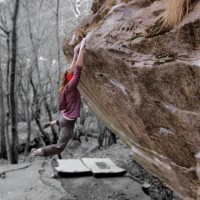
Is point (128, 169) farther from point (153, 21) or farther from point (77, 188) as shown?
point (153, 21)

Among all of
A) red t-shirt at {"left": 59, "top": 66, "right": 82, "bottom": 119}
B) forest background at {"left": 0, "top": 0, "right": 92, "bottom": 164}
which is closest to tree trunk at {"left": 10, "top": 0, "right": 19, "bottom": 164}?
A: forest background at {"left": 0, "top": 0, "right": 92, "bottom": 164}

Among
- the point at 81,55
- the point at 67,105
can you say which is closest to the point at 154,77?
the point at 81,55

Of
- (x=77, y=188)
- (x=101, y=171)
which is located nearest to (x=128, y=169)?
(x=101, y=171)

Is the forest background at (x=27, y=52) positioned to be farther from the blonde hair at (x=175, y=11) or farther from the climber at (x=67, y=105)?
the blonde hair at (x=175, y=11)

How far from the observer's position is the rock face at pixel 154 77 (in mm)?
3227

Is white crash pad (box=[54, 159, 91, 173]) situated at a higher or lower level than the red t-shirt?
lower

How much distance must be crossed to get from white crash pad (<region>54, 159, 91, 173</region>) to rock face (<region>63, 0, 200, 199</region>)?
5007 mm

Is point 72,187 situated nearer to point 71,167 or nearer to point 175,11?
point 71,167

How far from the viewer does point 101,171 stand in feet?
33.5

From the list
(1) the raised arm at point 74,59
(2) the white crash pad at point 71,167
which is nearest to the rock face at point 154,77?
(1) the raised arm at point 74,59

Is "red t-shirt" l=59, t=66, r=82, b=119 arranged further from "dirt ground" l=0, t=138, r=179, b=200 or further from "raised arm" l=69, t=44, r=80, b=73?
"dirt ground" l=0, t=138, r=179, b=200

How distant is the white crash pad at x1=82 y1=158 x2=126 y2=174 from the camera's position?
10.3 meters

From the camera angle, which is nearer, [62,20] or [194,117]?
[194,117]

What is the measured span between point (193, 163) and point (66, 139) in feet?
12.3
